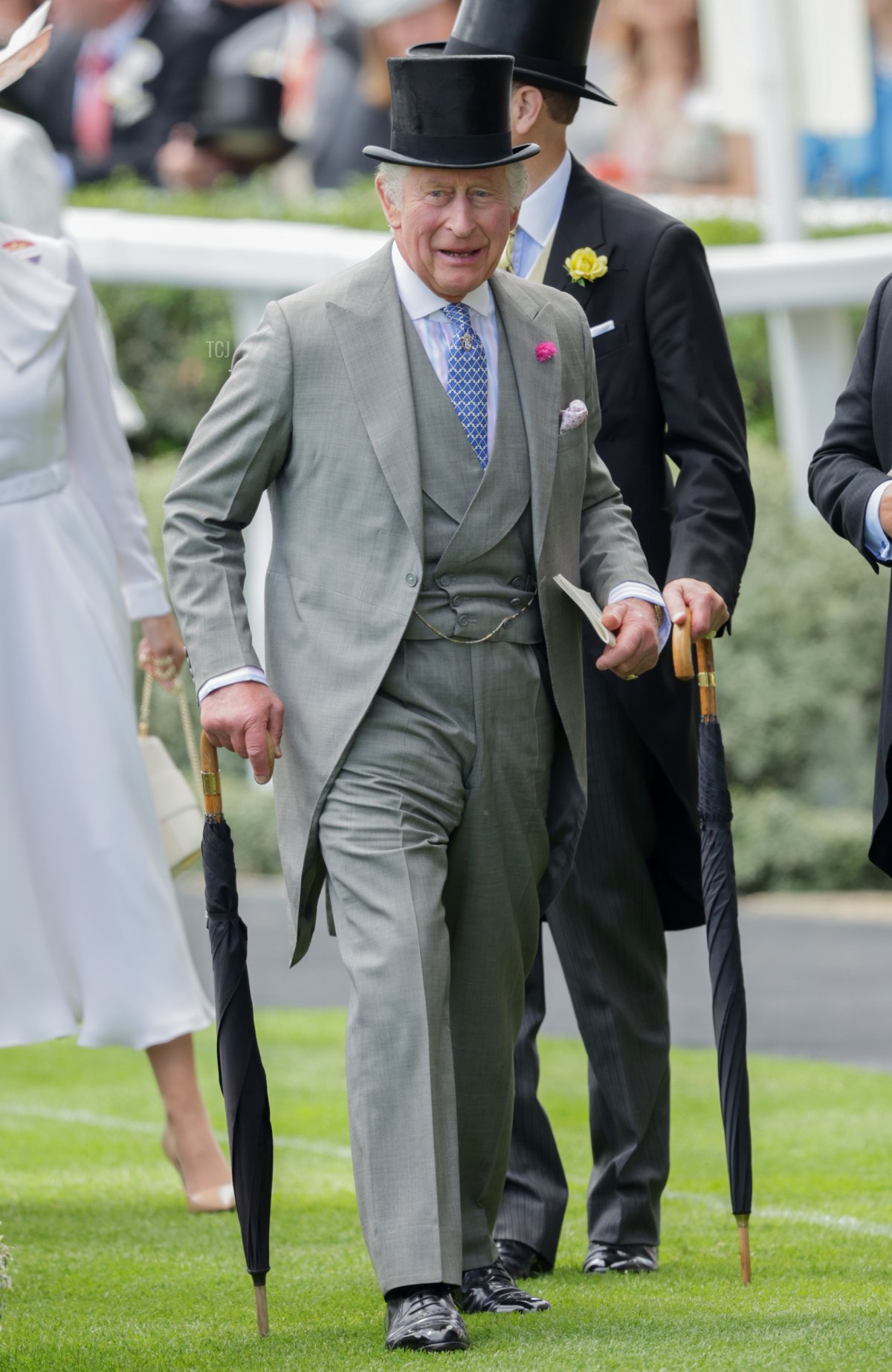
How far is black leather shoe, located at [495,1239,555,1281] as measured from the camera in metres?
5.15

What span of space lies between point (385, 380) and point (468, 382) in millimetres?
169

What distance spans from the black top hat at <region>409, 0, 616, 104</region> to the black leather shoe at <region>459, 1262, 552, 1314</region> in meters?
2.48

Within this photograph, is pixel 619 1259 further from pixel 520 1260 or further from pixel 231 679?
pixel 231 679

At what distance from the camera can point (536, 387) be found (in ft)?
15.1

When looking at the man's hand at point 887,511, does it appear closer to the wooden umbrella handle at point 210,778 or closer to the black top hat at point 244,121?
the wooden umbrella handle at point 210,778

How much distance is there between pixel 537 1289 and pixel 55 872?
5.33 feet

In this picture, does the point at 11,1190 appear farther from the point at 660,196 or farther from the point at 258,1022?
the point at 660,196

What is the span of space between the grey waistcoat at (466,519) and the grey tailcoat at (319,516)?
0.12 feet

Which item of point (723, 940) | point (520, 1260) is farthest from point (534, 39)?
point (520, 1260)

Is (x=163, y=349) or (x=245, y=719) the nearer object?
(x=245, y=719)

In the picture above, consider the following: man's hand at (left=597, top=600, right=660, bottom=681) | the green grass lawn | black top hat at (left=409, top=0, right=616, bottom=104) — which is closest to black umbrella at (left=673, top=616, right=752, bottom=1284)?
man's hand at (left=597, top=600, right=660, bottom=681)

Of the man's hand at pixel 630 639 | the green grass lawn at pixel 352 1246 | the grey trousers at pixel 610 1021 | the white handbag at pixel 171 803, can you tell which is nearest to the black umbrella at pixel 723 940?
the man's hand at pixel 630 639

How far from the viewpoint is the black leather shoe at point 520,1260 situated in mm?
5152

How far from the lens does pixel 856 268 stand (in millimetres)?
13344
